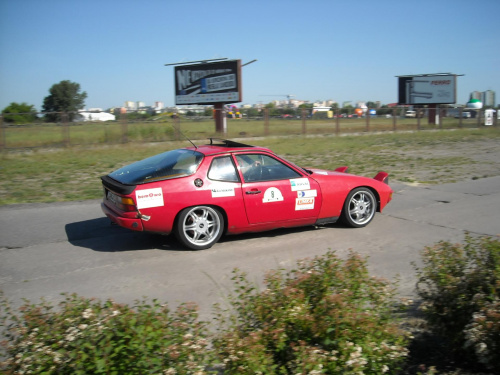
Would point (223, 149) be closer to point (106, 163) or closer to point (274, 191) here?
point (274, 191)

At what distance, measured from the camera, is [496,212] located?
896 cm

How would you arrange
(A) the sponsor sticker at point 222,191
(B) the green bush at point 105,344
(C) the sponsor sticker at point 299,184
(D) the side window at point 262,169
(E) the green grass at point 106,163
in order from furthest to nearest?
(E) the green grass at point 106,163 → (C) the sponsor sticker at point 299,184 → (D) the side window at point 262,169 → (A) the sponsor sticker at point 222,191 → (B) the green bush at point 105,344

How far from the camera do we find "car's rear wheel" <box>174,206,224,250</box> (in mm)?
6598

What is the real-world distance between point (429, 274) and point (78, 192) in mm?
9020

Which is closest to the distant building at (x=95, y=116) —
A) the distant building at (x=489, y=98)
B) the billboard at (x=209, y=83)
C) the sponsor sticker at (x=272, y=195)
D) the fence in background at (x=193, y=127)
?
the fence in background at (x=193, y=127)

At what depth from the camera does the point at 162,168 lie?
6840mm

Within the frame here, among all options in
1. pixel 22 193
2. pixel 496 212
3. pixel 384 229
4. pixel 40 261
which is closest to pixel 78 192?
pixel 22 193

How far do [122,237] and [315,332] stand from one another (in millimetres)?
4929

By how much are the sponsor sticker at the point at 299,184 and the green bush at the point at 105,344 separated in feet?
14.5

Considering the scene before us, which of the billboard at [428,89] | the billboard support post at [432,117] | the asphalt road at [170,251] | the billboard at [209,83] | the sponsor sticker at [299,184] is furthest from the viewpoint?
the billboard at [428,89]

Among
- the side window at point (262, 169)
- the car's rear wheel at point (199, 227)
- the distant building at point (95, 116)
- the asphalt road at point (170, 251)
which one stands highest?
the distant building at point (95, 116)

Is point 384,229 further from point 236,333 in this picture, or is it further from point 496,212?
point 236,333

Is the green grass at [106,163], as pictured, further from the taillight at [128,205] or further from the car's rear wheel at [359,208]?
the car's rear wheel at [359,208]

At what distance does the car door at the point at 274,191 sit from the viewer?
6973mm
